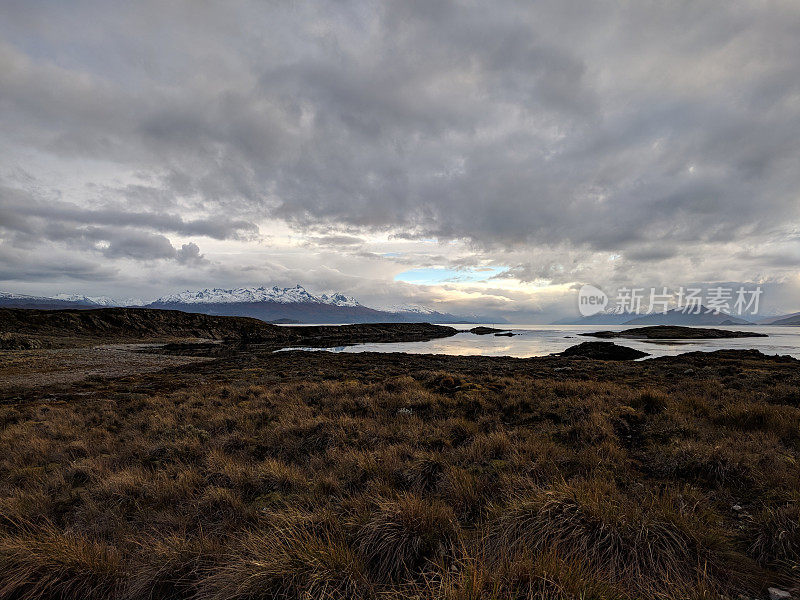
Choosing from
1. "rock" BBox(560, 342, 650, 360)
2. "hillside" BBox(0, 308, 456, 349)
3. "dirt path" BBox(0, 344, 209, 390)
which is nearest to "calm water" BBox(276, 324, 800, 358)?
Answer: "rock" BBox(560, 342, 650, 360)

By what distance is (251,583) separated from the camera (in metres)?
3.02

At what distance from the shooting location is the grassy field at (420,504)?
308cm

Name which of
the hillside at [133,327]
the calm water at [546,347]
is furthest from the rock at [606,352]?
the hillside at [133,327]

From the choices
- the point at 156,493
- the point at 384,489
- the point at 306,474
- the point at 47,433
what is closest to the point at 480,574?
the point at 384,489

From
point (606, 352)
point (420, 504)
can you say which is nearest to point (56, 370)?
point (420, 504)

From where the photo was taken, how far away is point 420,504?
400cm

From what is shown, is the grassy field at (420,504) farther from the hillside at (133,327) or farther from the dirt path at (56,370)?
the hillside at (133,327)

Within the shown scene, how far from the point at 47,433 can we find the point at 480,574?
547 inches

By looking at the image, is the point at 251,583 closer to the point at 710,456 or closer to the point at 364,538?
the point at 364,538

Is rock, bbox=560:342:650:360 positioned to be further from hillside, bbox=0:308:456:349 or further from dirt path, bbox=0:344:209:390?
dirt path, bbox=0:344:209:390

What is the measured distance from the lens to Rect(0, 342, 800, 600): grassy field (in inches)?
121

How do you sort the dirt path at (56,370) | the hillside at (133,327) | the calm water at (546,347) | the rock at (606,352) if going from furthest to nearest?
1. the hillside at (133,327)
2. the calm water at (546,347)
3. the rock at (606,352)
4. the dirt path at (56,370)

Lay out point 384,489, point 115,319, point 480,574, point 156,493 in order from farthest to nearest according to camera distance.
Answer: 1. point 115,319
2. point 156,493
3. point 384,489
4. point 480,574

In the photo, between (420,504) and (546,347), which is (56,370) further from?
(546,347)
